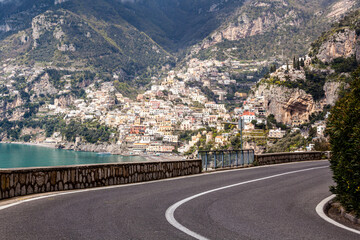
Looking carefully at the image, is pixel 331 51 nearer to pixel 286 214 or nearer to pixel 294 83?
pixel 294 83

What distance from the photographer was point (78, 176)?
44.0 feet

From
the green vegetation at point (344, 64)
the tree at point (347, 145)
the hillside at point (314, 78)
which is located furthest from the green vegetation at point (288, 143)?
the tree at point (347, 145)

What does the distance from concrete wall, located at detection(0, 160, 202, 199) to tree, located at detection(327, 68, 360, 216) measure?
8120mm

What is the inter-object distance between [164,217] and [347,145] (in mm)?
4455

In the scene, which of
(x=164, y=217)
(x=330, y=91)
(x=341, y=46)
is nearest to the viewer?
(x=164, y=217)

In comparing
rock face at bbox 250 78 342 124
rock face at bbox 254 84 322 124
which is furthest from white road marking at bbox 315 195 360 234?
rock face at bbox 254 84 322 124

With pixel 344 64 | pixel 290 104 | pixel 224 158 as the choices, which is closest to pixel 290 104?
pixel 290 104

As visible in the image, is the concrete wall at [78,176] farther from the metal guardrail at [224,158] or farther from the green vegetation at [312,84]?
the green vegetation at [312,84]

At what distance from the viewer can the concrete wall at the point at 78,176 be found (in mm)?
11023

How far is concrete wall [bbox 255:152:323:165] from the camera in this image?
90.1 feet

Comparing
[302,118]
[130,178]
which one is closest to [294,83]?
[302,118]

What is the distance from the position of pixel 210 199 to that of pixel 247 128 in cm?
16105

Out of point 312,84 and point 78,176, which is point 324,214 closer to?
point 78,176

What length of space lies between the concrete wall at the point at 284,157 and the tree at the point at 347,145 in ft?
57.6
